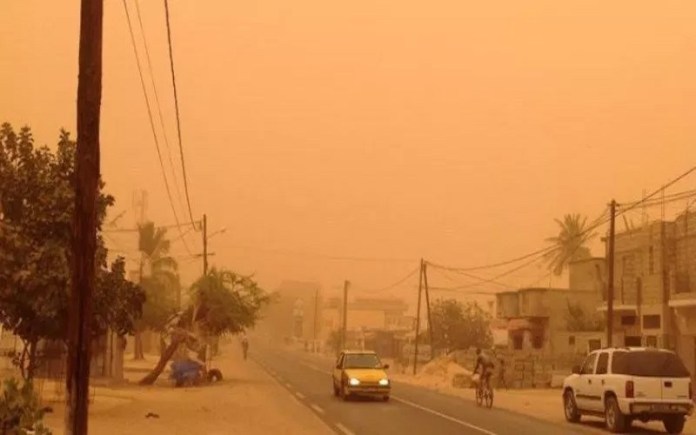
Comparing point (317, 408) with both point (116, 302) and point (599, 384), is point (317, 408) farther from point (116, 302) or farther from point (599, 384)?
point (599, 384)

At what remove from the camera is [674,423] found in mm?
25094

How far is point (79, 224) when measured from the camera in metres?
12.5

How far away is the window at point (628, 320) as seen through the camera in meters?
48.8

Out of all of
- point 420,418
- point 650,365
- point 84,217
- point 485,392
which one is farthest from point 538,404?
point 84,217

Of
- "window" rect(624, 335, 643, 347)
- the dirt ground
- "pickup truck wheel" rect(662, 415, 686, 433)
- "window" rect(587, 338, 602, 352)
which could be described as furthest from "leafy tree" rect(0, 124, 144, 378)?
"window" rect(587, 338, 602, 352)

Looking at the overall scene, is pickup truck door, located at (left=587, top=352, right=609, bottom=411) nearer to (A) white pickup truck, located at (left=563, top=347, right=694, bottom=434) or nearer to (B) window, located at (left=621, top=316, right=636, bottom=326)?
(A) white pickup truck, located at (left=563, top=347, right=694, bottom=434)

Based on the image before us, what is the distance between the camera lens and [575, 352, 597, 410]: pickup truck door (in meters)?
26.3

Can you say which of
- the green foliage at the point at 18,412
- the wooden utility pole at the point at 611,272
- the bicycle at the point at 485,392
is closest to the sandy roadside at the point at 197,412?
the bicycle at the point at 485,392

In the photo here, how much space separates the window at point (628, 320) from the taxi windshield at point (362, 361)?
18.8m

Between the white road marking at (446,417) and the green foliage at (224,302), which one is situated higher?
the green foliage at (224,302)

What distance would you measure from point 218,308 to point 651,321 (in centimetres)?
2103

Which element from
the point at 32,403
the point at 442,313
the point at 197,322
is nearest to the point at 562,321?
the point at 442,313

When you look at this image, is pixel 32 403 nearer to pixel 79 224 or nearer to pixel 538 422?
pixel 79 224

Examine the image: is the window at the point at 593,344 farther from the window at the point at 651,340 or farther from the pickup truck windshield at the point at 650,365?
the pickup truck windshield at the point at 650,365
